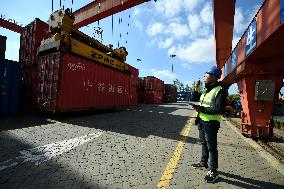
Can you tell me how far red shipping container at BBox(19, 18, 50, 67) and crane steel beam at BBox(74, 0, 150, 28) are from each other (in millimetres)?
4149

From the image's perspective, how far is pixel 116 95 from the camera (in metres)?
16.1

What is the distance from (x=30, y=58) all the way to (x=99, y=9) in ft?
18.8

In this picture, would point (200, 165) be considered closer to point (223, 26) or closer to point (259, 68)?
point (259, 68)

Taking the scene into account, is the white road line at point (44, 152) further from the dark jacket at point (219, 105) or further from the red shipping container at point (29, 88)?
the red shipping container at point (29, 88)

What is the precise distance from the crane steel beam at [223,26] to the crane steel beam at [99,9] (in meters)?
4.52

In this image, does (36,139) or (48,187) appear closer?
(48,187)

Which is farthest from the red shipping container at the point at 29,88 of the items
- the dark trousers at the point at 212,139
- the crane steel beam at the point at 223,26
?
the dark trousers at the point at 212,139

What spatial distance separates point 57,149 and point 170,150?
2.84m

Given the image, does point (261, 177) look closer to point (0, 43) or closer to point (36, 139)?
point (36, 139)

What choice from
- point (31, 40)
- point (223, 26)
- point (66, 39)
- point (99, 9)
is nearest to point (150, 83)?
point (99, 9)

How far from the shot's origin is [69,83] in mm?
11172

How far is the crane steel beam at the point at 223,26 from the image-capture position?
9943 millimetres

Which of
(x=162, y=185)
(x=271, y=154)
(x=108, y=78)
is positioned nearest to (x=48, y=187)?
(x=162, y=185)

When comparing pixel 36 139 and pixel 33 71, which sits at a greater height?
pixel 33 71
